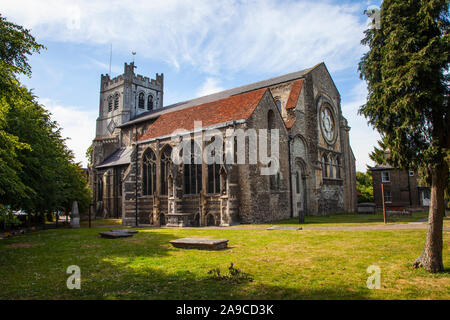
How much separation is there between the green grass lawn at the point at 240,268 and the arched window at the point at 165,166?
11.6 meters

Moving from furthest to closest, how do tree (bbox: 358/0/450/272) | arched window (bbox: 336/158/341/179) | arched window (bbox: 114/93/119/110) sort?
1. arched window (bbox: 114/93/119/110)
2. arched window (bbox: 336/158/341/179)
3. tree (bbox: 358/0/450/272)

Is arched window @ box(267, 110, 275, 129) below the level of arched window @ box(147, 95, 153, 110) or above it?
below

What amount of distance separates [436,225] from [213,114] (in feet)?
56.6

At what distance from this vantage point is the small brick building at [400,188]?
3534 centimetres

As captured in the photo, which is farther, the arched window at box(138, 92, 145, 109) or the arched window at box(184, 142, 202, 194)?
the arched window at box(138, 92, 145, 109)

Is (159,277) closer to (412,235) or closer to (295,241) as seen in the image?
(295,241)

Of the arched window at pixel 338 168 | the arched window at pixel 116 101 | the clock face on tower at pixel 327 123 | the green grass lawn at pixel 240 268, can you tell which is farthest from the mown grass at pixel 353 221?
the arched window at pixel 116 101

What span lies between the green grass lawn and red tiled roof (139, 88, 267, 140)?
1096cm

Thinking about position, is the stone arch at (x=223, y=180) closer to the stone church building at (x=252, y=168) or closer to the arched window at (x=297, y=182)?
the stone church building at (x=252, y=168)

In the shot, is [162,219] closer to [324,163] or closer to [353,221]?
[353,221]

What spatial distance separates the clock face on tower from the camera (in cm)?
3092

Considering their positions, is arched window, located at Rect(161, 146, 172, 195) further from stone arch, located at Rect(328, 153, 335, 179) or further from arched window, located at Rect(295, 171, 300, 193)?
stone arch, located at Rect(328, 153, 335, 179)

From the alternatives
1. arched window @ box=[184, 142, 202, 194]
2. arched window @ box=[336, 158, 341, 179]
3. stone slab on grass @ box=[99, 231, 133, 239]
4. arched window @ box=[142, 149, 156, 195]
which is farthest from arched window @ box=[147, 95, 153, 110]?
stone slab on grass @ box=[99, 231, 133, 239]

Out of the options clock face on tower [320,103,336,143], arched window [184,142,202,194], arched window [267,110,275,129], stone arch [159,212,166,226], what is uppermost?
clock face on tower [320,103,336,143]
